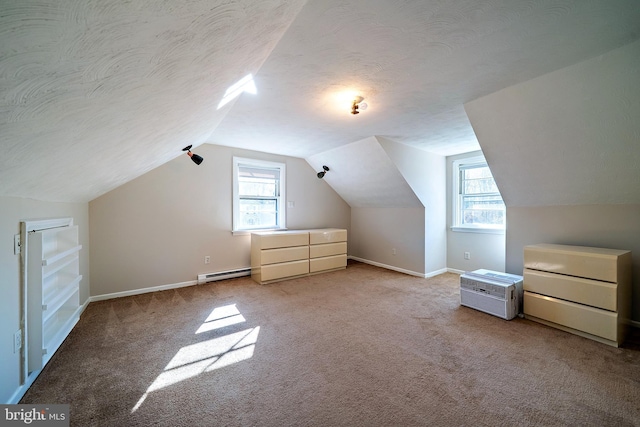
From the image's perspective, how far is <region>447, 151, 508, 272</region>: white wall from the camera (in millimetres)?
3893

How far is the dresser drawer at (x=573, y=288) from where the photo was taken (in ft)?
6.91

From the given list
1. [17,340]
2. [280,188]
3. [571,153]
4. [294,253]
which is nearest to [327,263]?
[294,253]

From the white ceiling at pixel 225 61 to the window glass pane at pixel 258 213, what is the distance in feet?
6.33

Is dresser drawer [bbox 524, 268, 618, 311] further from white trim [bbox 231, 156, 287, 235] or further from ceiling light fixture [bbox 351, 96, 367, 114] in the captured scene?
white trim [bbox 231, 156, 287, 235]

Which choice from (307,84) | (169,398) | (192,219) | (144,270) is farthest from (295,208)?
(169,398)

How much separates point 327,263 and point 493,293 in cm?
259

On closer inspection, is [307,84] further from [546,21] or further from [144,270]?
[144,270]

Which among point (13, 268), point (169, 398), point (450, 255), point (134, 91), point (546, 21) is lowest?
point (169, 398)

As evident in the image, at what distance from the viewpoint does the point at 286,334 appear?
2.30 m

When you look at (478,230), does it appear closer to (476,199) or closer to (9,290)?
(476,199)

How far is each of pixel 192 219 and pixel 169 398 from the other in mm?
2697

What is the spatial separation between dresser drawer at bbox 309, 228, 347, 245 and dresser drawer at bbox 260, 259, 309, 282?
40 centimetres

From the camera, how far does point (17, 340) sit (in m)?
1.53

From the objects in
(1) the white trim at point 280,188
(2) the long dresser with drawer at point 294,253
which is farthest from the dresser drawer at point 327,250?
(1) the white trim at point 280,188
